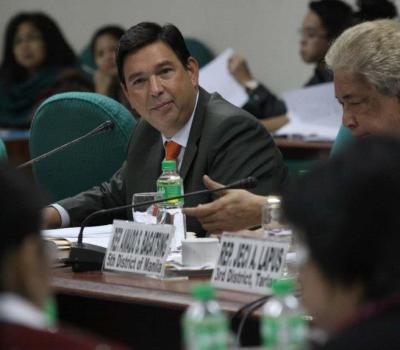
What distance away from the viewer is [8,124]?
8078 millimetres

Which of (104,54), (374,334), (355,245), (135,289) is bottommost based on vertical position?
(104,54)

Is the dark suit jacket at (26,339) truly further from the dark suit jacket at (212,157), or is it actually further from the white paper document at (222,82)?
the white paper document at (222,82)

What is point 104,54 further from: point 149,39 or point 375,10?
point 149,39

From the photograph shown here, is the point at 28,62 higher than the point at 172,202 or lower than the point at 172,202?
lower

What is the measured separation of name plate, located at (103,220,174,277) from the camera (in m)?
2.76

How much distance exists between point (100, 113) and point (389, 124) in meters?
1.34

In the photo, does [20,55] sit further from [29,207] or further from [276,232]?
[29,207]

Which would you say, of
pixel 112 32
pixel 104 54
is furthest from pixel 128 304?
pixel 112 32

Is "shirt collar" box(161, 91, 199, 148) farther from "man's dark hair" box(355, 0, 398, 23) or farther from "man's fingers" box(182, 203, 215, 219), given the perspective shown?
"man's dark hair" box(355, 0, 398, 23)

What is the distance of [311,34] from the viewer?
702 centimetres

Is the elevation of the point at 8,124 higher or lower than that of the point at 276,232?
lower

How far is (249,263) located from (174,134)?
1.24 metres

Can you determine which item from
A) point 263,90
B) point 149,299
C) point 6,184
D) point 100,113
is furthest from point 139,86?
point 263,90

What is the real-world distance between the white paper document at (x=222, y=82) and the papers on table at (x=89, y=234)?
3.48 metres
